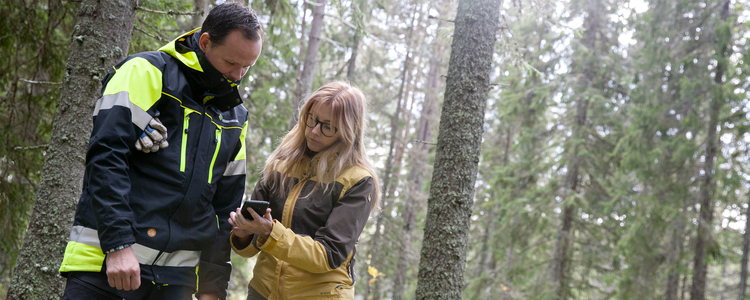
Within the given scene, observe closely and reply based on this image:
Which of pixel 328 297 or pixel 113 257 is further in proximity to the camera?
pixel 328 297

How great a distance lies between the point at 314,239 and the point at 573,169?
10.1 metres

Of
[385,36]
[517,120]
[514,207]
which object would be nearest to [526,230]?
[514,207]

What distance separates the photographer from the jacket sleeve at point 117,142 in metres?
1.74

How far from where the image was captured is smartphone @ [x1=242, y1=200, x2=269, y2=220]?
2.04 meters

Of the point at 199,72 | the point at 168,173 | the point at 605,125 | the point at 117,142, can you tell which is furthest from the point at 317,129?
the point at 605,125

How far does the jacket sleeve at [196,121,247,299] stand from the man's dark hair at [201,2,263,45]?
50cm

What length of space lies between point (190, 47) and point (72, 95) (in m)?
1.56

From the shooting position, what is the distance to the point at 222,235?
232 centimetres

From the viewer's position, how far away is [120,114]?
182 centimetres

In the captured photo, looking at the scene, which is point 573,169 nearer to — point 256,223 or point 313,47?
point 313,47

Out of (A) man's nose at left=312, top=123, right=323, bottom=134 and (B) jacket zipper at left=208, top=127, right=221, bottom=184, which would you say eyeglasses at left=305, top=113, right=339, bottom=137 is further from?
(B) jacket zipper at left=208, top=127, right=221, bottom=184

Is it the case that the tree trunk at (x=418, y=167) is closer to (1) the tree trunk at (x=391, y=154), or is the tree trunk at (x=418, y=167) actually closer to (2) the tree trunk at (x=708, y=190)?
(1) the tree trunk at (x=391, y=154)

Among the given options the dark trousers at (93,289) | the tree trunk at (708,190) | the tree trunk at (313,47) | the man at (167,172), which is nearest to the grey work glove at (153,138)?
the man at (167,172)

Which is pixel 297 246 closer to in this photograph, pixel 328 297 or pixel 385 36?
pixel 328 297
